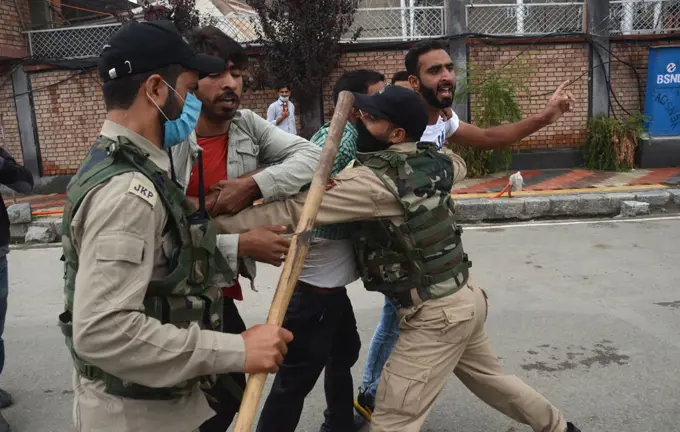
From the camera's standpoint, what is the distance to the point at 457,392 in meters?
3.30

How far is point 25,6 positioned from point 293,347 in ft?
35.5

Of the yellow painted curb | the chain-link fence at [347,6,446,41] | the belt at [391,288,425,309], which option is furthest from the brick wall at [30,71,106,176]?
the belt at [391,288,425,309]

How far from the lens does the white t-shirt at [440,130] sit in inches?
117

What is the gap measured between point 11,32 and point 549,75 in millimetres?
9222

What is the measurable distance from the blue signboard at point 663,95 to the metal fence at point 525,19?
142cm

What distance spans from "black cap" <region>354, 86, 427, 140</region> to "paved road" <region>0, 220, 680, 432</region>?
1.62 m

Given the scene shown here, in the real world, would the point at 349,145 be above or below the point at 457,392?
above

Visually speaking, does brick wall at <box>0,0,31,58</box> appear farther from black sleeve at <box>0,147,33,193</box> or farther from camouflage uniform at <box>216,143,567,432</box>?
camouflage uniform at <box>216,143,567,432</box>

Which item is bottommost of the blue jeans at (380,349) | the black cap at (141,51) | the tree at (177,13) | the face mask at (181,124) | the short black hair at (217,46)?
the blue jeans at (380,349)

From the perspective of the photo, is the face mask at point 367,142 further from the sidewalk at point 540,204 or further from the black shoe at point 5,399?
the sidewalk at point 540,204

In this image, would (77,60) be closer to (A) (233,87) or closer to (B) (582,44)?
(B) (582,44)

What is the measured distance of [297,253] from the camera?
1661 millimetres

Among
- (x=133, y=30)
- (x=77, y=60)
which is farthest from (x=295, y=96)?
(x=133, y=30)

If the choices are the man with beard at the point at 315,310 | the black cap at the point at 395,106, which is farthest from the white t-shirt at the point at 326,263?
the black cap at the point at 395,106
